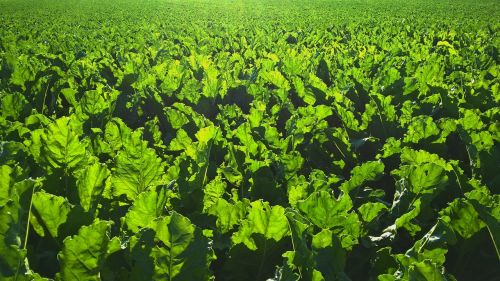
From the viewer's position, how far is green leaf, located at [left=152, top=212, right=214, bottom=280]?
1.22m

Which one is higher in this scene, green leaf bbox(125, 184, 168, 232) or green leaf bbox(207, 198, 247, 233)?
green leaf bbox(125, 184, 168, 232)

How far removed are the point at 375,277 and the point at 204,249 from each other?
669 mm

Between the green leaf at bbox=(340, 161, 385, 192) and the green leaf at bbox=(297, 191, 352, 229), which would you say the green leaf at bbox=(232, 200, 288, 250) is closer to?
the green leaf at bbox=(297, 191, 352, 229)

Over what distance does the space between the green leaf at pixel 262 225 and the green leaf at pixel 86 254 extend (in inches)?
18.1

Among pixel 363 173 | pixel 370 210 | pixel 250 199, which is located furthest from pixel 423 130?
pixel 250 199

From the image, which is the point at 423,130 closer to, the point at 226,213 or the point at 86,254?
the point at 226,213

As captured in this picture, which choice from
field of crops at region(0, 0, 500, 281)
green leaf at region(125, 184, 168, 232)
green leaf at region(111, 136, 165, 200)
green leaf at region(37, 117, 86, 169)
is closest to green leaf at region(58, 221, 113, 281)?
field of crops at region(0, 0, 500, 281)

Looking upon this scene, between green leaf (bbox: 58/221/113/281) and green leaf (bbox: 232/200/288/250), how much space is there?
1.51 ft

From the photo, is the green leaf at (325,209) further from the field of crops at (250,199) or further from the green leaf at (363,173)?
the green leaf at (363,173)

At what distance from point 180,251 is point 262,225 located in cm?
32

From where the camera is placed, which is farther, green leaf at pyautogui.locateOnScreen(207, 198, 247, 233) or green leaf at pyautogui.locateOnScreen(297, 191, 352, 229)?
green leaf at pyautogui.locateOnScreen(207, 198, 247, 233)

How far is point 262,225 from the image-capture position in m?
1.44

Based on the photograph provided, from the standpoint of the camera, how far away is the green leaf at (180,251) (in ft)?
4.02

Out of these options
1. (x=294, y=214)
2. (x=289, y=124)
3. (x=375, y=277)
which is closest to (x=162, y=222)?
(x=294, y=214)
